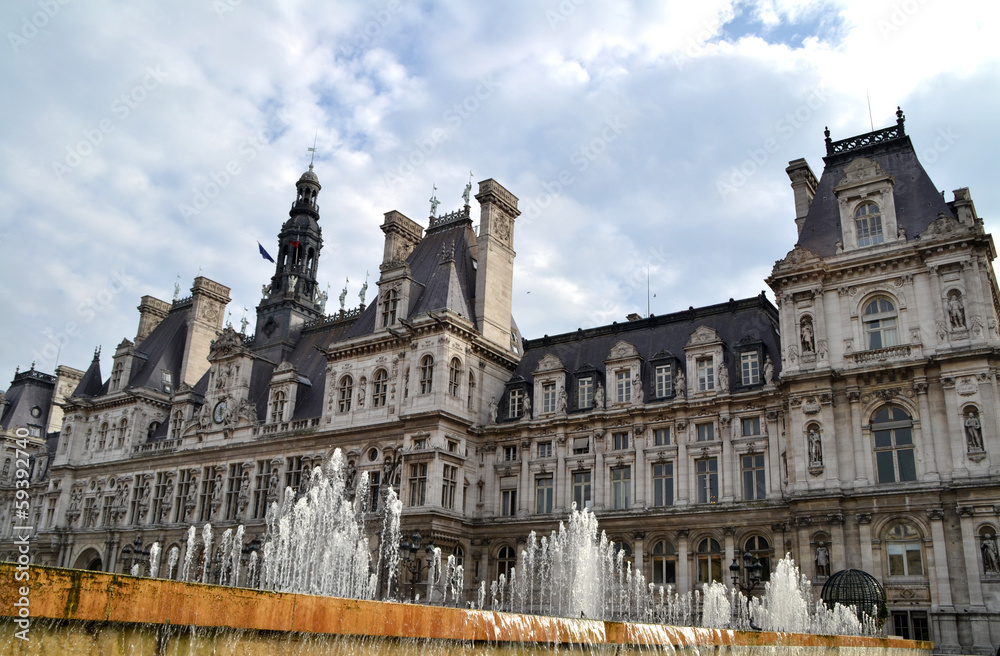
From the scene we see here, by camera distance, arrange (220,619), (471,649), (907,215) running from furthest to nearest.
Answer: (907,215)
(471,649)
(220,619)

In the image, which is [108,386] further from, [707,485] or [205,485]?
[707,485]

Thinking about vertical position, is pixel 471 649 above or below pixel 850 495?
below

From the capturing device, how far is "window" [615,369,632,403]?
143ft

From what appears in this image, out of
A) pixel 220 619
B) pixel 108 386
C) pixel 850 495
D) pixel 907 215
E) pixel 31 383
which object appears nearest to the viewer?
pixel 220 619

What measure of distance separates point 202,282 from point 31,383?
88.2 feet

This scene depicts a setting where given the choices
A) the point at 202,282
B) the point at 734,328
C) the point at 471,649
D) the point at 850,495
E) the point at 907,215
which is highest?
the point at 202,282

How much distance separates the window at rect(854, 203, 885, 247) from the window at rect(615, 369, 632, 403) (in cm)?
1320

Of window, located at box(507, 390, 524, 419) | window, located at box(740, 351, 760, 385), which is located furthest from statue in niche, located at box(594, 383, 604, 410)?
window, located at box(740, 351, 760, 385)

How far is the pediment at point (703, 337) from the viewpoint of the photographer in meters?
41.2

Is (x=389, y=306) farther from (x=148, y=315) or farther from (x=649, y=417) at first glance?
(x=148, y=315)

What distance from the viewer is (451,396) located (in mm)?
45281

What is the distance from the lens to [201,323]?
228 ft

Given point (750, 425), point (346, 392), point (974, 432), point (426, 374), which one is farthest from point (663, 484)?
point (346, 392)

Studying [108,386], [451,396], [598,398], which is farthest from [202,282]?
[598,398]
